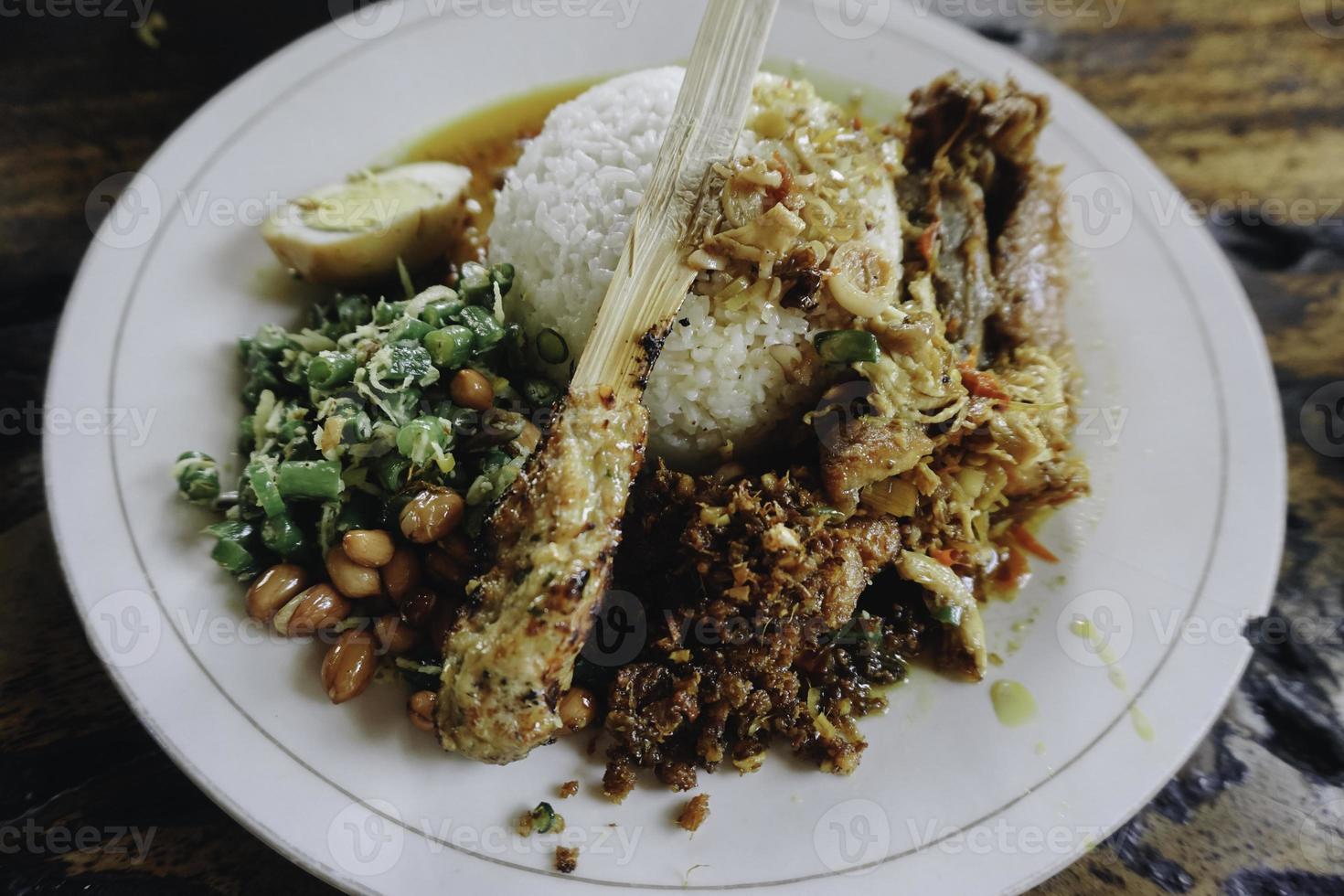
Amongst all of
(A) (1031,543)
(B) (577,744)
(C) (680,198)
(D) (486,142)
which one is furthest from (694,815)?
(D) (486,142)

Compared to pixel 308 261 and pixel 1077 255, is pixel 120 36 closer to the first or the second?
pixel 308 261

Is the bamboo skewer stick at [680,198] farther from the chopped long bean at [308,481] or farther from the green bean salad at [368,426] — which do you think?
the chopped long bean at [308,481]

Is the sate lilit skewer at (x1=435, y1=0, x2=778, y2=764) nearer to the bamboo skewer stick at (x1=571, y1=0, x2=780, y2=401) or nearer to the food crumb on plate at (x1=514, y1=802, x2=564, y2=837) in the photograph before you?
the bamboo skewer stick at (x1=571, y1=0, x2=780, y2=401)

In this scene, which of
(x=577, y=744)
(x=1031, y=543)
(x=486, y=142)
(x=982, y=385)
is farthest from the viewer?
(x=486, y=142)

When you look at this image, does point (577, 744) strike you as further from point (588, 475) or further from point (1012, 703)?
point (1012, 703)

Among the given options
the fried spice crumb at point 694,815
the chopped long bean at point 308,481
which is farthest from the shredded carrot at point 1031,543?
the chopped long bean at point 308,481
